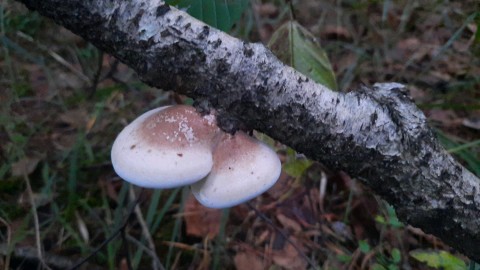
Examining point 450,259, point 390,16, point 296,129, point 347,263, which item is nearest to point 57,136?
point 347,263

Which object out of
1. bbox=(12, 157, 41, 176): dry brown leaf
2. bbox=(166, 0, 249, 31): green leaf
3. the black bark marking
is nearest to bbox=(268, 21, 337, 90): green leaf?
bbox=(166, 0, 249, 31): green leaf

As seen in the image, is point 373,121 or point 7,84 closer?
point 373,121

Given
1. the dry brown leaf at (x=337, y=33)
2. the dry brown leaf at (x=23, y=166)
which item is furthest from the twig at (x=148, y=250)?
the dry brown leaf at (x=337, y=33)

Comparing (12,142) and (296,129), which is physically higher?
(296,129)

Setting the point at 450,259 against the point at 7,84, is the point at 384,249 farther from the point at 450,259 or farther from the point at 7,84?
the point at 7,84

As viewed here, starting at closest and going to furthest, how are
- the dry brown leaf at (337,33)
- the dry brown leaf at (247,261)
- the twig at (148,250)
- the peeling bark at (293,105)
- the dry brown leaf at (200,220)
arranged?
the peeling bark at (293,105)
the twig at (148,250)
the dry brown leaf at (247,261)
the dry brown leaf at (200,220)
the dry brown leaf at (337,33)

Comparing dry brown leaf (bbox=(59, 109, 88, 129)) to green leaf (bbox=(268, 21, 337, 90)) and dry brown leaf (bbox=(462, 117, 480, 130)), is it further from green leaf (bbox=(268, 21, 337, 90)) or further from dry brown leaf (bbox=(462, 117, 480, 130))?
dry brown leaf (bbox=(462, 117, 480, 130))

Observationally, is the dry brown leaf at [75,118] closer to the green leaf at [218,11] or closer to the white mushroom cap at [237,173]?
the green leaf at [218,11]
